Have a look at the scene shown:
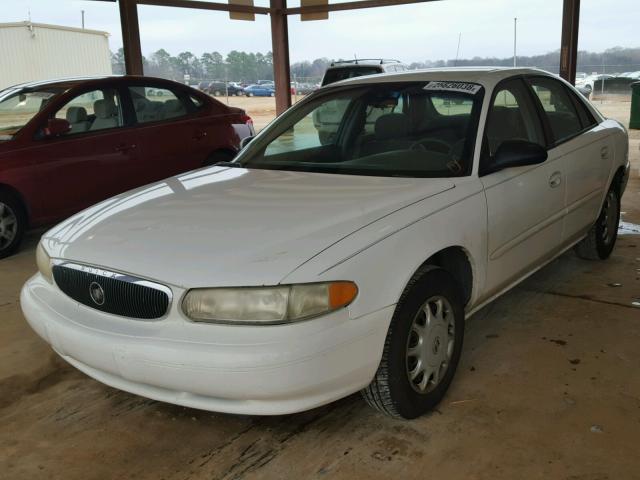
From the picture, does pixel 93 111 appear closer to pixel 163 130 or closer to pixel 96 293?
pixel 163 130

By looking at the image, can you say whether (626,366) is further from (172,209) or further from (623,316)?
(172,209)

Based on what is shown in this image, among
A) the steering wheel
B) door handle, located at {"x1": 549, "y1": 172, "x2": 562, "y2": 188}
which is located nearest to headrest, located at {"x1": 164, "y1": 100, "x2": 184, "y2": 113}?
the steering wheel

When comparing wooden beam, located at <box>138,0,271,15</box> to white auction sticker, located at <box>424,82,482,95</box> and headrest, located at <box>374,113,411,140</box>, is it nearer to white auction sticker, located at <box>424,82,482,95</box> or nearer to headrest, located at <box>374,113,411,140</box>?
headrest, located at <box>374,113,411,140</box>

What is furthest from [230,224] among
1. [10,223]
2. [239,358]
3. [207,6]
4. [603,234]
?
[207,6]

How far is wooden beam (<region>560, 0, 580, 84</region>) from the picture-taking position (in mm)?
9062

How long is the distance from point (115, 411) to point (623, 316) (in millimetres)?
2821

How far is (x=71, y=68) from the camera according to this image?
534 inches

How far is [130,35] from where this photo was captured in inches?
363

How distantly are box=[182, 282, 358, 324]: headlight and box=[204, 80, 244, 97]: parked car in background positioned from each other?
43.2ft

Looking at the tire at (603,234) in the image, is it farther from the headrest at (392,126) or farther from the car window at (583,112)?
the headrest at (392,126)

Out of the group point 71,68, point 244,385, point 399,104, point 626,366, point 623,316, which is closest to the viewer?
point 244,385

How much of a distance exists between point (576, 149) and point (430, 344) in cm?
190

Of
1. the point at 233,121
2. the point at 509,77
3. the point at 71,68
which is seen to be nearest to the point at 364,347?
the point at 509,77

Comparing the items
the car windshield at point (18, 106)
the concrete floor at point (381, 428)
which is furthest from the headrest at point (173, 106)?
the concrete floor at point (381, 428)
